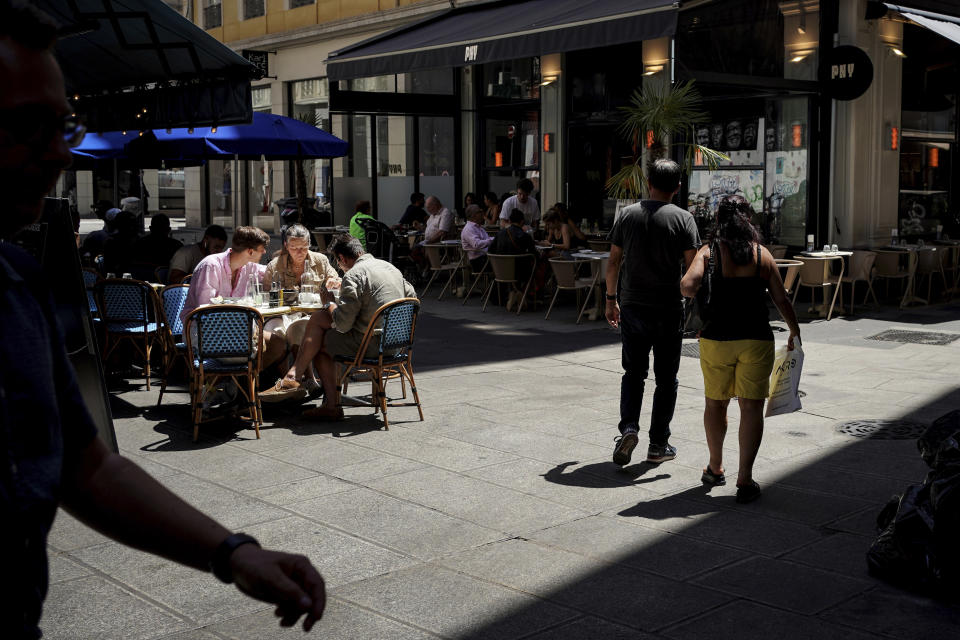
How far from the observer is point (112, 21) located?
31.0 ft

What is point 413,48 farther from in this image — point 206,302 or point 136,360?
point 206,302

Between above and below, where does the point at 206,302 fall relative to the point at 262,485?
above

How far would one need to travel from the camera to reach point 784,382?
6066mm

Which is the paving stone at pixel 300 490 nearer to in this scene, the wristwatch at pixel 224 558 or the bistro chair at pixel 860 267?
the wristwatch at pixel 224 558

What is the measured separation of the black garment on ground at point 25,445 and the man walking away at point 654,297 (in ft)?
17.0

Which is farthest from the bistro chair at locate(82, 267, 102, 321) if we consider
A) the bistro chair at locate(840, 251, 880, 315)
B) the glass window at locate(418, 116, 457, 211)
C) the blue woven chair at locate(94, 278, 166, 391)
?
the glass window at locate(418, 116, 457, 211)

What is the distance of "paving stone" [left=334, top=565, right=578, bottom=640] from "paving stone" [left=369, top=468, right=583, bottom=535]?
79 cm

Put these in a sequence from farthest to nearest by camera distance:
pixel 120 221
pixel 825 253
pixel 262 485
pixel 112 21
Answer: pixel 825 253 → pixel 120 221 → pixel 112 21 → pixel 262 485

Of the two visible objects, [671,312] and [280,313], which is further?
[280,313]

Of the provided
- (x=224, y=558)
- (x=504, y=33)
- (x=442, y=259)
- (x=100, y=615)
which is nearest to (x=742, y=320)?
(x=100, y=615)

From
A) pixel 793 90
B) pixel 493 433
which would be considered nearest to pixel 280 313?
pixel 493 433

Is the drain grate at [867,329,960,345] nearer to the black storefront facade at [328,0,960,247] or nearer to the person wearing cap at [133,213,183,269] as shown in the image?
the black storefront facade at [328,0,960,247]

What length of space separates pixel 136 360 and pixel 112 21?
122 inches

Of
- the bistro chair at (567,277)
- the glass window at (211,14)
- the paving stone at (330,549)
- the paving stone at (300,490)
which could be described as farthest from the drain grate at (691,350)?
the glass window at (211,14)
